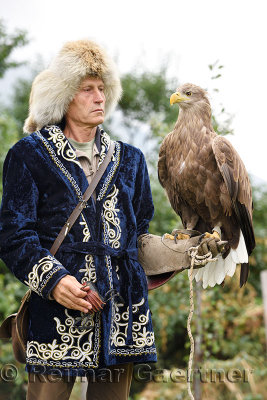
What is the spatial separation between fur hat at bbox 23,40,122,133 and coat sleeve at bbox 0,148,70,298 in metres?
0.31

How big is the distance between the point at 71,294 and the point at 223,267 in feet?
3.78

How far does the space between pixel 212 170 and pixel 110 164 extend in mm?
667

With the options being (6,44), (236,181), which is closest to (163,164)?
(236,181)

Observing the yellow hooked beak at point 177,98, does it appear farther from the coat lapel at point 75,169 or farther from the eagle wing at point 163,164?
the coat lapel at point 75,169

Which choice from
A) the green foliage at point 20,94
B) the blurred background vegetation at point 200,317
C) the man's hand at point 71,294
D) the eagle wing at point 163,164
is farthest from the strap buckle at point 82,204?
the green foliage at point 20,94

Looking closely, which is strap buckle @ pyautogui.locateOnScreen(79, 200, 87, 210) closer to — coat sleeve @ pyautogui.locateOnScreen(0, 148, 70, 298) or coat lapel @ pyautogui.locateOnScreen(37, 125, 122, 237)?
coat lapel @ pyautogui.locateOnScreen(37, 125, 122, 237)

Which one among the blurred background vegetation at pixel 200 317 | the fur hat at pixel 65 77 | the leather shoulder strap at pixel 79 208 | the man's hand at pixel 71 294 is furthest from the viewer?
the blurred background vegetation at pixel 200 317

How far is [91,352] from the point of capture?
2.14 metres

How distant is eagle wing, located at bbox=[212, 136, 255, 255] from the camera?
275 cm

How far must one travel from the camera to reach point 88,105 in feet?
→ 7.87

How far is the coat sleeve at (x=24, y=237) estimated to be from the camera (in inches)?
81.8

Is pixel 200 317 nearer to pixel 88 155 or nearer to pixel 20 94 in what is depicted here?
pixel 88 155

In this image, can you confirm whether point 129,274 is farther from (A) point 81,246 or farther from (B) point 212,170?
(B) point 212,170

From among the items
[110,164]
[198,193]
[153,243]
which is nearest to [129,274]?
[153,243]
